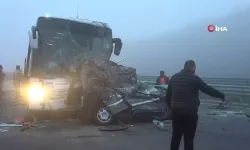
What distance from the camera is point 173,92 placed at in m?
6.06

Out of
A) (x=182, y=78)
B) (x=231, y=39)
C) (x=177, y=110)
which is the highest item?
(x=231, y=39)

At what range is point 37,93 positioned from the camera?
424 inches

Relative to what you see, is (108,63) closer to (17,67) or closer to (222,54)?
(17,67)

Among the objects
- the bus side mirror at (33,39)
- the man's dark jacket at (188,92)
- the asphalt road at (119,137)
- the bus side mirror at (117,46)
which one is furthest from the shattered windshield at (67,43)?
the man's dark jacket at (188,92)

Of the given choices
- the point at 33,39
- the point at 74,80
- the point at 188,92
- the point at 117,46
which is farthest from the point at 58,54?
the point at 188,92

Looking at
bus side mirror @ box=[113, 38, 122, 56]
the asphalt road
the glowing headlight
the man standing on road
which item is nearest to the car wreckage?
the glowing headlight

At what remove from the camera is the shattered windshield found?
37.1 feet

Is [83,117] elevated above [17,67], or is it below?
below

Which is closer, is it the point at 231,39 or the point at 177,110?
the point at 177,110

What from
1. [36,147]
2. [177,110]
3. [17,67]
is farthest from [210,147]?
[17,67]

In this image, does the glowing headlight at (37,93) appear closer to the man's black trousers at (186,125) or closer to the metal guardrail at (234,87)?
the man's black trousers at (186,125)

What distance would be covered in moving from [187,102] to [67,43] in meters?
6.48

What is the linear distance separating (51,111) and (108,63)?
2170 millimetres

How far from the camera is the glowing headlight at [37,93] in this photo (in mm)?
10727
